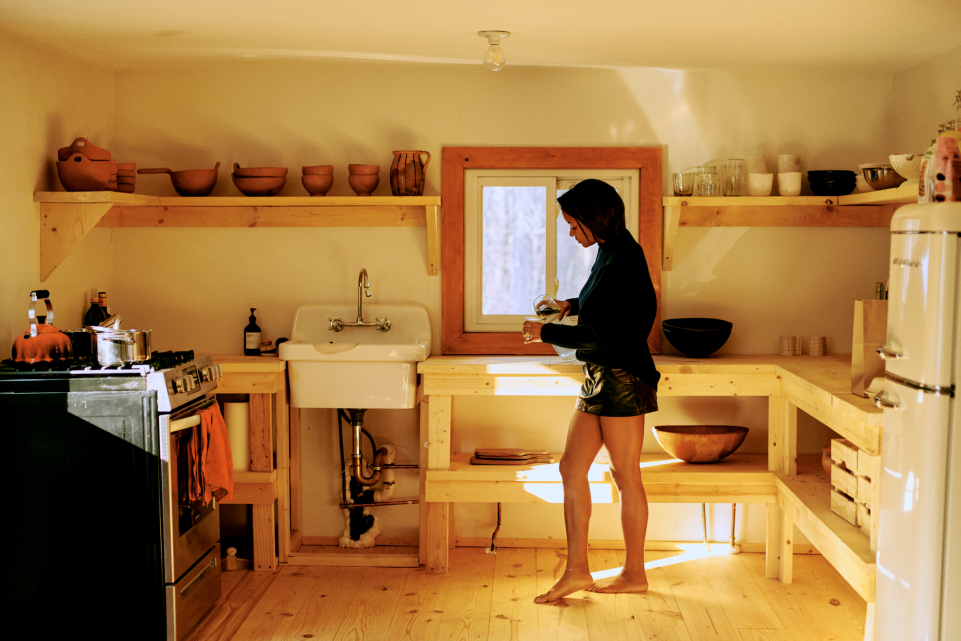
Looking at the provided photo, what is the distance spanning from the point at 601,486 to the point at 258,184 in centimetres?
193

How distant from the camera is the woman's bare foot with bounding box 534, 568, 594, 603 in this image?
3.09 metres

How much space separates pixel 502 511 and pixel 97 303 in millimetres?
2014

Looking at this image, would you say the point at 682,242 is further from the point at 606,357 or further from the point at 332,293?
the point at 332,293

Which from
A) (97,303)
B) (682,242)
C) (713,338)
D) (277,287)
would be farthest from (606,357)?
(97,303)

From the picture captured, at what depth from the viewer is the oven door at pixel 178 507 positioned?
264cm

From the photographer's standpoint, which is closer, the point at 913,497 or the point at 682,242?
the point at 913,497

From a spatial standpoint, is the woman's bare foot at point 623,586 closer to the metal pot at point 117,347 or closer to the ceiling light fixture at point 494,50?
the metal pot at point 117,347

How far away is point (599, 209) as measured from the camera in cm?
286

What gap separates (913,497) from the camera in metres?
2.13

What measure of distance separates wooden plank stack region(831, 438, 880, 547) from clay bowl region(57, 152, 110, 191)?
2861mm

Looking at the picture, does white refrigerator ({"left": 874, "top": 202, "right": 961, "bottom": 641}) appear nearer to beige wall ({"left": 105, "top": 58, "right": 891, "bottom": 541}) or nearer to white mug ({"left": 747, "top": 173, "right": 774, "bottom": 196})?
white mug ({"left": 747, "top": 173, "right": 774, "bottom": 196})

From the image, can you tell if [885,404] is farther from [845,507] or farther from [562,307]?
[562,307]

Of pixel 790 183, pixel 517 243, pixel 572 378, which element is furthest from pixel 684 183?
pixel 572 378

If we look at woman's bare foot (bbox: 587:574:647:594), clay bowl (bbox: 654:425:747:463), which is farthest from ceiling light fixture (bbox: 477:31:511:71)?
woman's bare foot (bbox: 587:574:647:594)
